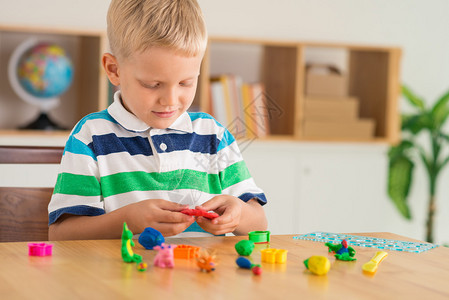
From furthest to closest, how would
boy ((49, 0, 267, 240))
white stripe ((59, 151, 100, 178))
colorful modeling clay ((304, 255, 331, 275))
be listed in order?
white stripe ((59, 151, 100, 178)), boy ((49, 0, 267, 240)), colorful modeling clay ((304, 255, 331, 275))

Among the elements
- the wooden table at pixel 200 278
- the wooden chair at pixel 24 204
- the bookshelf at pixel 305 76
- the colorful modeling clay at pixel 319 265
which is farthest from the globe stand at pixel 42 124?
the colorful modeling clay at pixel 319 265

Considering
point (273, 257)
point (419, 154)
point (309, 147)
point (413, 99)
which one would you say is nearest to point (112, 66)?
point (273, 257)

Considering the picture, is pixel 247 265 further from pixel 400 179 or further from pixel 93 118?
pixel 400 179

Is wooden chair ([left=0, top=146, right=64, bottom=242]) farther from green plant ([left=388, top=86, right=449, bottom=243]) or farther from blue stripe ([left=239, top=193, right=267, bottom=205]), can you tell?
green plant ([left=388, top=86, right=449, bottom=243])

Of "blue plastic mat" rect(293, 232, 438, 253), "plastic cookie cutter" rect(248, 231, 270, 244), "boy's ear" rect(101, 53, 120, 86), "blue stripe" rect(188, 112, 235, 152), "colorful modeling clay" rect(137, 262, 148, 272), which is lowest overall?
"blue plastic mat" rect(293, 232, 438, 253)

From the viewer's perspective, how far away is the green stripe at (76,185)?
1134 mm

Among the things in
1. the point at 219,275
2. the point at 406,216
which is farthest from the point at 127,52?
the point at 406,216

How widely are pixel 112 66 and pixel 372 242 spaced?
60cm

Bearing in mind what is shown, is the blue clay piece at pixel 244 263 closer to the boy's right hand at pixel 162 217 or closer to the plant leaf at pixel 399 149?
the boy's right hand at pixel 162 217

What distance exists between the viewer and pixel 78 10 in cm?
292

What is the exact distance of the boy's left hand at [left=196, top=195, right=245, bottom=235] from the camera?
0.98 m

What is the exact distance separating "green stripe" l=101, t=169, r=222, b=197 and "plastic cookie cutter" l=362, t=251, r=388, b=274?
0.51m

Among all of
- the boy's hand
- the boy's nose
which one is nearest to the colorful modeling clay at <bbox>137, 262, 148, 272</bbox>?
the boy's hand

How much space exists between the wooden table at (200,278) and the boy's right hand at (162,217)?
8 cm
